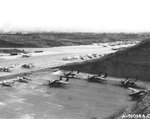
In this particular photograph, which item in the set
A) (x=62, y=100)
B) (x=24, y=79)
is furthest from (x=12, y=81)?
(x=62, y=100)

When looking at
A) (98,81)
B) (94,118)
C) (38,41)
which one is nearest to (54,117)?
(94,118)

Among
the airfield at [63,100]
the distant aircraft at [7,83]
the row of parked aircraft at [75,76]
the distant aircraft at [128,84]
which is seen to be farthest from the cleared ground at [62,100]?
the distant aircraft at [128,84]

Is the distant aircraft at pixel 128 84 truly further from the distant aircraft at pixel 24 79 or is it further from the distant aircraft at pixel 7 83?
the distant aircraft at pixel 7 83

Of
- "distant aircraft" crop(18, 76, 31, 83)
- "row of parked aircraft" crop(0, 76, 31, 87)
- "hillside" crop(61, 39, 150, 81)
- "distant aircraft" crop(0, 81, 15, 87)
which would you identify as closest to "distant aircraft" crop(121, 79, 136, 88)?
"hillside" crop(61, 39, 150, 81)

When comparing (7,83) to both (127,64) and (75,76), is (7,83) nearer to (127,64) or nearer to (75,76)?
(75,76)

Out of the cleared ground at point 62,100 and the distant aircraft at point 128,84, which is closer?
the cleared ground at point 62,100

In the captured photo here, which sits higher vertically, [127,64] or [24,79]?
[127,64]

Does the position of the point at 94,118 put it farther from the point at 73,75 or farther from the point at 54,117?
the point at 73,75

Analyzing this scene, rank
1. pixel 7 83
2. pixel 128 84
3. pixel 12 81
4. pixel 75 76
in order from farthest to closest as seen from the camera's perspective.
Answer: pixel 75 76
pixel 12 81
pixel 128 84
pixel 7 83
